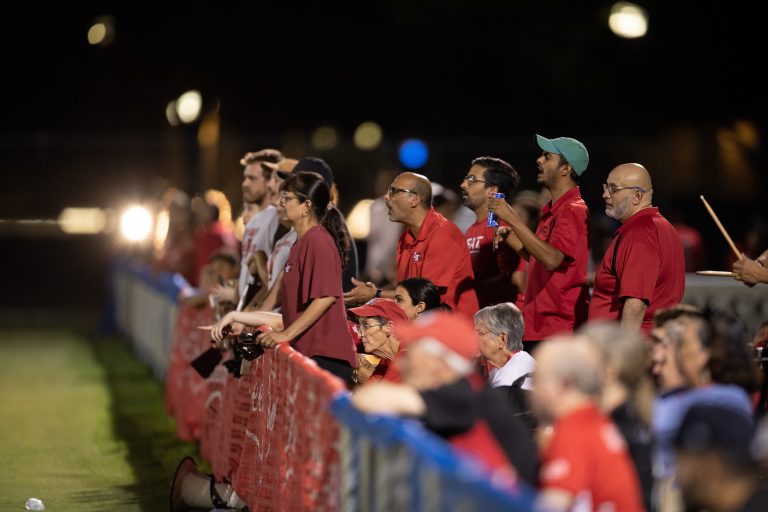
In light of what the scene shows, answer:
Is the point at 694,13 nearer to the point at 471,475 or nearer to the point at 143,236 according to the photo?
the point at 143,236

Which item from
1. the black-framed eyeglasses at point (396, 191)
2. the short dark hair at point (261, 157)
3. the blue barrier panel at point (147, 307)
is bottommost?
the blue barrier panel at point (147, 307)

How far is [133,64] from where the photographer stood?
3831 centimetres

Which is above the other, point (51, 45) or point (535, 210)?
point (51, 45)

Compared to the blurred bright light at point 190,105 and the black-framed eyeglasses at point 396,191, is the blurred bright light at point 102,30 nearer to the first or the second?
the blurred bright light at point 190,105

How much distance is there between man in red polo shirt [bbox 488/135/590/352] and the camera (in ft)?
28.5

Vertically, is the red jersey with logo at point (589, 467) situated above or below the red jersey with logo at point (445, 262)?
below

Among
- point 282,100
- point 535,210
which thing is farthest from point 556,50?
point 535,210

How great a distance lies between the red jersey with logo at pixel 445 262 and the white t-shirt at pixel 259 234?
1271 mm

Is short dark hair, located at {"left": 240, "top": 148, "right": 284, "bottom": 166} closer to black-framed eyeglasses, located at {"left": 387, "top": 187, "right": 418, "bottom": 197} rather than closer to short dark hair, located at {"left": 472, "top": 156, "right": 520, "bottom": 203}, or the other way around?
black-framed eyeglasses, located at {"left": 387, "top": 187, "right": 418, "bottom": 197}

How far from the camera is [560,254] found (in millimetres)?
8586

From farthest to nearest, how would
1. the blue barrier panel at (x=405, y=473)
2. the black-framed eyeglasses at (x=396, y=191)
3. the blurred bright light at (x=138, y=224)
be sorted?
the blurred bright light at (x=138, y=224), the black-framed eyeglasses at (x=396, y=191), the blue barrier panel at (x=405, y=473)

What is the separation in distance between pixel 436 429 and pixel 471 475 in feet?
3.53

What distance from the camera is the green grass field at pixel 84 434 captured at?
10.4 metres

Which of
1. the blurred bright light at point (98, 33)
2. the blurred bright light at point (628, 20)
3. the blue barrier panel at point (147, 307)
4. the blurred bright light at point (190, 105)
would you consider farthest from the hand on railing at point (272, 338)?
the blurred bright light at point (98, 33)
